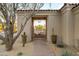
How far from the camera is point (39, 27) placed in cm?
304

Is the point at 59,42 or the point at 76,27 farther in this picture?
the point at 76,27

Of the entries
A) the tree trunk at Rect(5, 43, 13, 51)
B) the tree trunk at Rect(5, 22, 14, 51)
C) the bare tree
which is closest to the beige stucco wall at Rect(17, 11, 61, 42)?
the bare tree

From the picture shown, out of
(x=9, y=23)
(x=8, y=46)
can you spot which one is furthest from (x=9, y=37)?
(x=9, y=23)

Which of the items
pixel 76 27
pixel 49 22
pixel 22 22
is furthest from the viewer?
pixel 76 27

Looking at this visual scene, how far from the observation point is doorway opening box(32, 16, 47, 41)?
3.04 m

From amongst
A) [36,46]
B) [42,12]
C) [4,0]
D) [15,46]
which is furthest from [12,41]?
[4,0]

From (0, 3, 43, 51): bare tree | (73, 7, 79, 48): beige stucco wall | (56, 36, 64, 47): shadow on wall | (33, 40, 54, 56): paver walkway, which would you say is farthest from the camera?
(73, 7, 79, 48): beige stucco wall

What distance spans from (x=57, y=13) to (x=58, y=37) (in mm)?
612

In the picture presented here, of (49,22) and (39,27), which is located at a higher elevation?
(49,22)

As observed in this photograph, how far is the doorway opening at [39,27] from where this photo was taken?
304 centimetres

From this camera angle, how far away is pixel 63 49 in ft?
10.9

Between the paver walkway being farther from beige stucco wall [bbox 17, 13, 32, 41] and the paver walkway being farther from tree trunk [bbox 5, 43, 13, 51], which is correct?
tree trunk [bbox 5, 43, 13, 51]

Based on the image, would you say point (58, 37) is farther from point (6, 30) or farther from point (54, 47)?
point (6, 30)

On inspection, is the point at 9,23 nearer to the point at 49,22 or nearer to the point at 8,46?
the point at 8,46
